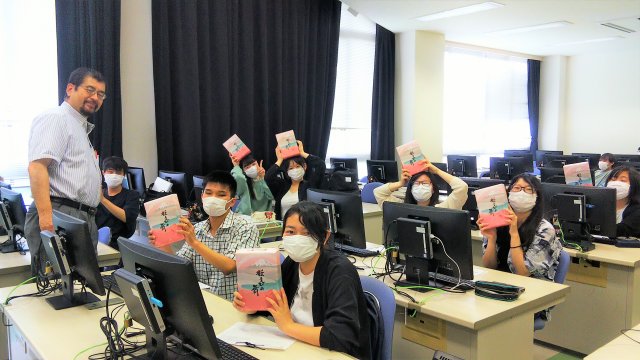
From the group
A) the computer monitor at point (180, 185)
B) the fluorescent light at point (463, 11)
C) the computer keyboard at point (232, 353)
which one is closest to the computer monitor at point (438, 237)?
the computer keyboard at point (232, 353)

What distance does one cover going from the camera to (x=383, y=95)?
788 cm

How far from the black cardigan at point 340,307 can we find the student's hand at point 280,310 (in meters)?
0.13

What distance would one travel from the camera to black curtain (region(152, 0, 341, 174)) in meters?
5.54

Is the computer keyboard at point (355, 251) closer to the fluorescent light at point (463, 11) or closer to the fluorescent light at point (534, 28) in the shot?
the fluorescent light at point (463, 11)

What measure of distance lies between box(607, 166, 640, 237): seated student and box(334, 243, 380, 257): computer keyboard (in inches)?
72.3

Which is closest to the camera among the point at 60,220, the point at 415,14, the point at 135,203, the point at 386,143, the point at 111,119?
the point at 60,220

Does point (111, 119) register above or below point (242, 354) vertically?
above

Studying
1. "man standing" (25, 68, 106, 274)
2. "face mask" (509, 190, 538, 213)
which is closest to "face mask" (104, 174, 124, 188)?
"man standing" (25, 68, 106, 274)

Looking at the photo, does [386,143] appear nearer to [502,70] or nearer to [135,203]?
[502,70]

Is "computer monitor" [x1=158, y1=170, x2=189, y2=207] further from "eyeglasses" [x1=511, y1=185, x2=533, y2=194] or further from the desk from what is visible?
"eyeglasses" [x1=511, y1=185, x2=533, y2=194]

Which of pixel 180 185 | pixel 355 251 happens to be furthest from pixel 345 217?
pixel 180 185

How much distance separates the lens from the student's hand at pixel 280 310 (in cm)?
183

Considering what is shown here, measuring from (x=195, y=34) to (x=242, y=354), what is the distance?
4.61 meters

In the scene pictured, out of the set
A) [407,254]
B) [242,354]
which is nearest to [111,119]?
[407,254]
